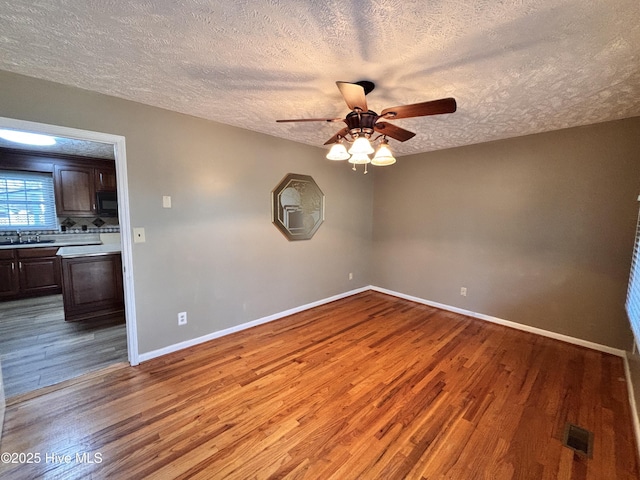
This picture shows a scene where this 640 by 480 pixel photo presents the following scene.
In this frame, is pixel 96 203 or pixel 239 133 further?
pixel 96 203

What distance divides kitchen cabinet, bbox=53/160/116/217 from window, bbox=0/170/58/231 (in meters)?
0.51

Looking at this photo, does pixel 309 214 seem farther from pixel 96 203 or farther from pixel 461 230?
pixel 96 203

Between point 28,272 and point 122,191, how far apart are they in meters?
3.67

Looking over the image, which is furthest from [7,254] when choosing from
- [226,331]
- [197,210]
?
[226,331]

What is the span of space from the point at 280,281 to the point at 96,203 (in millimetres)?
3740

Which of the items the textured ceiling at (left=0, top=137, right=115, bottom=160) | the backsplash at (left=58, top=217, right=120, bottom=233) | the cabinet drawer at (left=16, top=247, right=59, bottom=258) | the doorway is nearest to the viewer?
the doorway

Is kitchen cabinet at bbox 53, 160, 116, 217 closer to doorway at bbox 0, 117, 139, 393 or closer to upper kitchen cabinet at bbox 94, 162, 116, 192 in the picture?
upper kitchen cabinet at bbox 94, 162, 116, 192

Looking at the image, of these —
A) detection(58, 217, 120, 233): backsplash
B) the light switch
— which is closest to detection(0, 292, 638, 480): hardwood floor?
the light switch

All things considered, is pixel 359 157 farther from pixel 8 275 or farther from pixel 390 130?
pixel 8 275

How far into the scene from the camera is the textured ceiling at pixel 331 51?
118 cm

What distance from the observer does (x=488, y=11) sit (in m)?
1.17

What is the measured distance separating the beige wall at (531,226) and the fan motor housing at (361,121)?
8.00 ft

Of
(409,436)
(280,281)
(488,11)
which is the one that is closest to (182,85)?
(488,11)

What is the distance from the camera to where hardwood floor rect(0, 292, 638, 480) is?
144 cm
